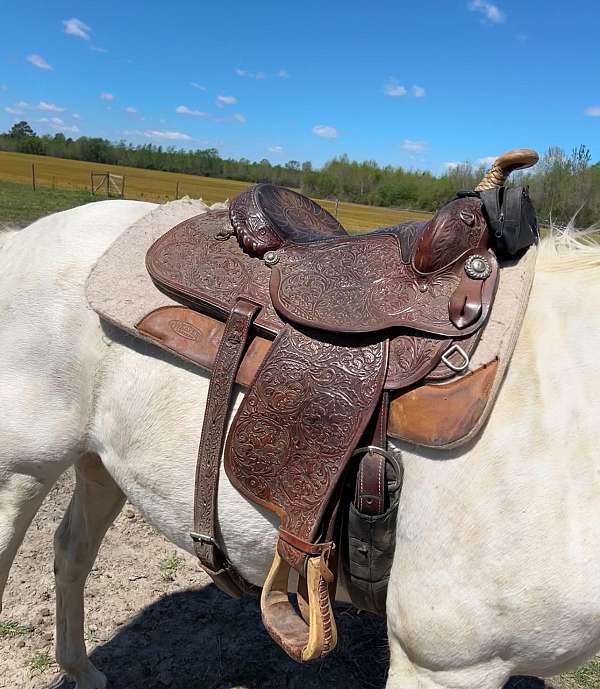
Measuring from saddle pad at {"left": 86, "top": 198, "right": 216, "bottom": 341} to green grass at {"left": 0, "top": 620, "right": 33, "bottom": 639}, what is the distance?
167 centimetres

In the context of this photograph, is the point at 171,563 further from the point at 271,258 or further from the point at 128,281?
the point at 271,258

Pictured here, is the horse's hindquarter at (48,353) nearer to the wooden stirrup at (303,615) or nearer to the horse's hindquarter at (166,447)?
the horse's hindquarter at (166,447)

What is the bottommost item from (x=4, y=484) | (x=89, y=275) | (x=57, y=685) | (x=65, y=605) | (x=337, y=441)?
(x=57, y=685)

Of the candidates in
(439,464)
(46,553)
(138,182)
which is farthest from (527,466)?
(138,182)

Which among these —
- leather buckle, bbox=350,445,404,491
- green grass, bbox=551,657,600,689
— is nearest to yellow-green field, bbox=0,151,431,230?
green grass, bbox=551,657,600,689

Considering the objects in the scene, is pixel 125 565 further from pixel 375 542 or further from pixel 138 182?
pixel 138 182

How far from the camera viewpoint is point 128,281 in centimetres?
154

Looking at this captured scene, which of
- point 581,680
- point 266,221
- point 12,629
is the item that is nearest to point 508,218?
point 266,221

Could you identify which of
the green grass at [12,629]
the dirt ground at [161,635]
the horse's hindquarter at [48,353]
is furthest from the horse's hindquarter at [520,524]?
the green grass at [12,629]

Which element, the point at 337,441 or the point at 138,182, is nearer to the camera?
the point at 337,441

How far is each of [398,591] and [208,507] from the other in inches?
19.9

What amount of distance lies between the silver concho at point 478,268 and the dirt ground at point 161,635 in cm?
183

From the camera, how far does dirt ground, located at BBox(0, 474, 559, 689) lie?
221 centimetres

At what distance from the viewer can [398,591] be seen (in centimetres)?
119
